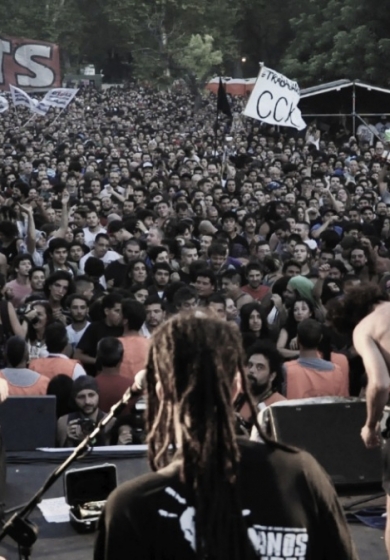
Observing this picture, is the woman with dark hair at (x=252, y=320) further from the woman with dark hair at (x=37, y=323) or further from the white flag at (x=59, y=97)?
the white flag at (x=59, y=97)

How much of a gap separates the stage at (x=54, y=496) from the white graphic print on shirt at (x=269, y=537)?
2316 mm

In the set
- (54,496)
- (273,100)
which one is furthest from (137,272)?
(273,100)

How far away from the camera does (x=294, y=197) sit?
50.7ft

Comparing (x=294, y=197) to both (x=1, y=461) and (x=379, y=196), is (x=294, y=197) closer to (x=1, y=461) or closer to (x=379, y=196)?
(x=379, y=196)

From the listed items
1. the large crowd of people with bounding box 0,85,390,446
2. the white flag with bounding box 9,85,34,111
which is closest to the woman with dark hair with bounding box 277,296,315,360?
the large crowd of people with bounding box 0,85,390,446

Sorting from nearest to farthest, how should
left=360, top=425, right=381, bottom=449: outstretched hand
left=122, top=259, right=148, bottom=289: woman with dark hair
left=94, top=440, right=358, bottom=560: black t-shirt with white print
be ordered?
1. left=94, top=440, right=358, bottom=560: black t-shirt with white print
2. left=360, top=425, right=381, bottom=449: outstretched hand
3. left=122, top=259, right=148, bottom=289: woman with dark hair

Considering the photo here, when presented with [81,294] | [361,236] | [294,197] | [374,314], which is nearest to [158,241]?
[361,236]

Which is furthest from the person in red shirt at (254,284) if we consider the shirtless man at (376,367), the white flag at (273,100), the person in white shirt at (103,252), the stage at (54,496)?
the white flag at (273,100)

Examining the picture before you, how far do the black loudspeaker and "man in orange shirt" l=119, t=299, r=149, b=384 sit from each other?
76.9 inches

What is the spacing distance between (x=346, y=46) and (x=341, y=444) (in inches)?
1359

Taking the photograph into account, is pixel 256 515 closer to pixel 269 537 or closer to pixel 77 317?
pixel 269 537

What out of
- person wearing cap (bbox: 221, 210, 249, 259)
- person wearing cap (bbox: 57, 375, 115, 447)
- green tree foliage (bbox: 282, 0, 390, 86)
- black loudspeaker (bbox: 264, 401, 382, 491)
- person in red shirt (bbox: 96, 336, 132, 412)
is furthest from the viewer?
green tree foliage (bbox: 282, 0, 390, 86)

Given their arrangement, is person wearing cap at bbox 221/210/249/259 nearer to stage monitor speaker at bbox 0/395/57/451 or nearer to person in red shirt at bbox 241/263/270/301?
person in red shirt at bbox 241/263/270/301

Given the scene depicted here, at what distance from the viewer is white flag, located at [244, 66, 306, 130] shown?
17.5 m
